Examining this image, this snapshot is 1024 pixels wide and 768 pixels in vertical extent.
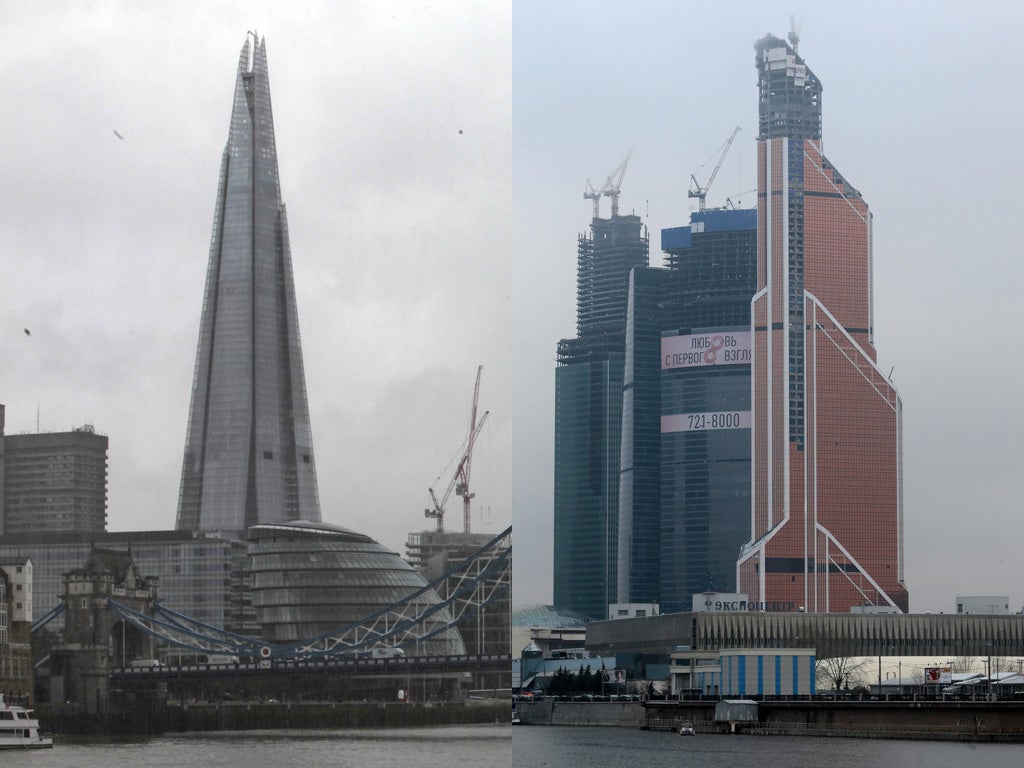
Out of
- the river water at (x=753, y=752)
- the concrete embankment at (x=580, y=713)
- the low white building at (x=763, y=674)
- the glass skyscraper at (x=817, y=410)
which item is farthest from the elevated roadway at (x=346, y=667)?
the glass skyscraper at (x=817, y=410)

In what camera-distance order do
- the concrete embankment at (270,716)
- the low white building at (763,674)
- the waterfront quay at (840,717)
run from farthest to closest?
the low white building at (763,674) → the waterfront quay at (840,717) → the concrete embankment at (270,716)

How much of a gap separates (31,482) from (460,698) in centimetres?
708

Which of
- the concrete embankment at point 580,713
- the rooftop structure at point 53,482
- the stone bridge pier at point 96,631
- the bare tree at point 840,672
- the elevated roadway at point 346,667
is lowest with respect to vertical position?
the concrete embankment at point 580,713

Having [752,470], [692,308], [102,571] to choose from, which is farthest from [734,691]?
[692,308]

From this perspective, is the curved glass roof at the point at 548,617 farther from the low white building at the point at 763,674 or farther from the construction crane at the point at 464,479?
the construction crane at the point at 464,479

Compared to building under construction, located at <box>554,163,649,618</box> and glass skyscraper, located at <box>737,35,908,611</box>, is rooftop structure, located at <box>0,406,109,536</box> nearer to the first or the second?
glass skyscraper, located at <box>737,35,908,611</box>

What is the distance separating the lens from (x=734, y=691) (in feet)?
192

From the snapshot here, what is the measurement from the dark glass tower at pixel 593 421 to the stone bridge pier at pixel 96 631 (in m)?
88.6

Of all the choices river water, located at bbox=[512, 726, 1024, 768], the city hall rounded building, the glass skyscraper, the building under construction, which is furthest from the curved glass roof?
the city hall rounded building

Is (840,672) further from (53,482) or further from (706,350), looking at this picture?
(53,482)

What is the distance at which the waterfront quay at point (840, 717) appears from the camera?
41750mm

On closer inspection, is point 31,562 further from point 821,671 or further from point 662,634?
point 662,634

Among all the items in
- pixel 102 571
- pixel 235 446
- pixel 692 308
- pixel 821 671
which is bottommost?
pixel 821 671

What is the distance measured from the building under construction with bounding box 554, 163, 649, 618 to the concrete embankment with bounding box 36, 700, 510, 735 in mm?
86613
